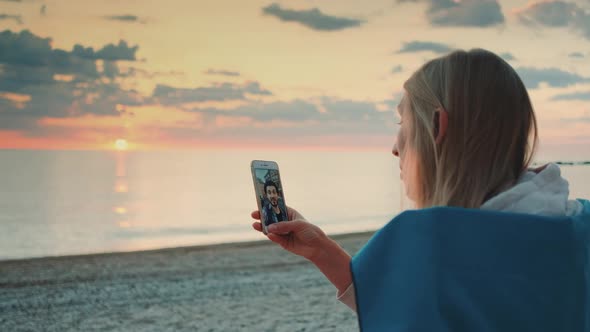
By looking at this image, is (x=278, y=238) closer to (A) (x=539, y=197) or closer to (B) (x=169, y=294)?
(A) (x=539, y=197)

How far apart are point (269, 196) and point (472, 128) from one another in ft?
2.82

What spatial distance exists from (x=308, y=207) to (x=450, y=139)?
31692mm

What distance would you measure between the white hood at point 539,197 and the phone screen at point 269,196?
0.81 m

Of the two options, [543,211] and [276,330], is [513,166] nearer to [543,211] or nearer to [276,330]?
[543,211]

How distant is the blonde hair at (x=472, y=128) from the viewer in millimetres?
1468

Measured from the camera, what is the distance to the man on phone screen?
2.04m

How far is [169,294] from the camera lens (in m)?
8.09

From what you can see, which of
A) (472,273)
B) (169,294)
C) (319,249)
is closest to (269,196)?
(319,249)

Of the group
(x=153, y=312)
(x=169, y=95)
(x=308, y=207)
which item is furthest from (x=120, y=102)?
(x=153, y=312)

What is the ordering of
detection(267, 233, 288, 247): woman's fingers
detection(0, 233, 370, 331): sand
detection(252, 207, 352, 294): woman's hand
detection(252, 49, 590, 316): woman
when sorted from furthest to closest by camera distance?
1. detection(0, 233, 370, 331): sand
2. detection(267, 233, 288, 247): woman's fingers
3. detection(252, 207, 352, 294): woman's hand
4. detection(252, 49, 590, 316): woman

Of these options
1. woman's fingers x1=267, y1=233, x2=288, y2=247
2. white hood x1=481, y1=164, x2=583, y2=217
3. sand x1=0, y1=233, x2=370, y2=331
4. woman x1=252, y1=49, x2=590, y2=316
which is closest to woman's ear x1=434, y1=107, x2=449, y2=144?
woman x1=252, y1=49, x2=590, y2=316

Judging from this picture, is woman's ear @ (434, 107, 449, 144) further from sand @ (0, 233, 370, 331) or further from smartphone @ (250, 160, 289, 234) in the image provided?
sand @ (0, 233, 370, 331)

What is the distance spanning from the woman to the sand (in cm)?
521

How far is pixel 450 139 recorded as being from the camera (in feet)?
4.86
